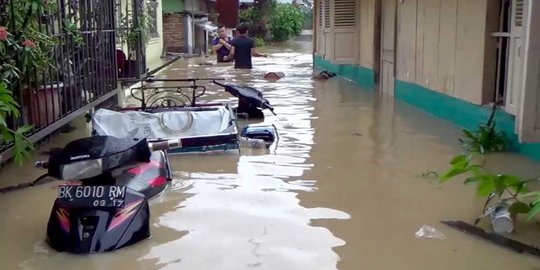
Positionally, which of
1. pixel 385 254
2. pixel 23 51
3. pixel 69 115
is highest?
pixel 23 51

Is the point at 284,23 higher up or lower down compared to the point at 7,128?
higher up

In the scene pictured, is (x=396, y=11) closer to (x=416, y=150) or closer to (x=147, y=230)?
(x=416, y=150)

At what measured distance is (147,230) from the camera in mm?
4543

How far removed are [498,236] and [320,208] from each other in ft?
4.56

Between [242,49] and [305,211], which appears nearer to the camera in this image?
[305,211]

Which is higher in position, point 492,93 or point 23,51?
point 23,51

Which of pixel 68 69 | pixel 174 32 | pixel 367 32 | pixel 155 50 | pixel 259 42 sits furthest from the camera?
pixel 259 42

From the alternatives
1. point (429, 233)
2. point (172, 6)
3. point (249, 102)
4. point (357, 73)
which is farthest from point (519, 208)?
point (172, 6)

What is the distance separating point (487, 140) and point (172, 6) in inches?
874

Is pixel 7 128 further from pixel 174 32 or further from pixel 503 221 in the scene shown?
pixel 174 32

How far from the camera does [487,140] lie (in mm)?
7375

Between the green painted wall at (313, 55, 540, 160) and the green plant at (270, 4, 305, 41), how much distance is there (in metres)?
22.0

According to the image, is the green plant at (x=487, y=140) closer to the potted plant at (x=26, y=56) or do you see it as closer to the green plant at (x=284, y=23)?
the potted plant at (x=26, y=56)

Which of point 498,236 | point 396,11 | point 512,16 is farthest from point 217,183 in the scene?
point 396,11
